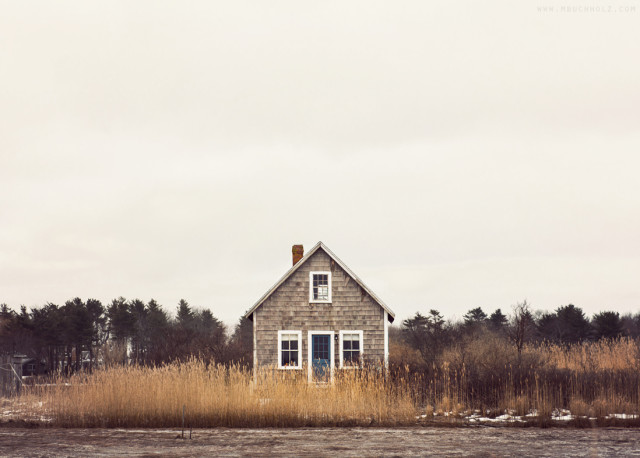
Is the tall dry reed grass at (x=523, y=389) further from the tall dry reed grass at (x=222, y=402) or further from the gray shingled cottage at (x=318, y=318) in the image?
the gray shingled cottage at (x=318, y=318)

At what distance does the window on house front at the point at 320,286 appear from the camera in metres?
25.0

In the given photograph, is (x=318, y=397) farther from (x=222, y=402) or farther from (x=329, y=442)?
(x=329, y=442)

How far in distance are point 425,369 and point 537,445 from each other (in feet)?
23.1

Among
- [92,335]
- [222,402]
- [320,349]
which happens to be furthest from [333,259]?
[92,335]

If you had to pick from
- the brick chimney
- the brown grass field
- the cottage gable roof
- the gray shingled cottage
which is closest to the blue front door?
the gray shingled cottage

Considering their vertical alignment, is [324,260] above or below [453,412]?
above

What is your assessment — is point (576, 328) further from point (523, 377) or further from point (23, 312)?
point (23, 312)

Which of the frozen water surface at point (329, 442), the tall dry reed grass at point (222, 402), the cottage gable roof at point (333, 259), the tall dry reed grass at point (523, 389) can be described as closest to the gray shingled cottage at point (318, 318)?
the cottage gable roof at point (333, 259)

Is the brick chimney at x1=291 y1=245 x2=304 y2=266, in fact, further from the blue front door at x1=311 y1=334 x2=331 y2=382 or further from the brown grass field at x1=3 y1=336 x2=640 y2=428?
the brown grass field at x1=3 y1=336 x2=640 y2=428

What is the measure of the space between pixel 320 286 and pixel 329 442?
12.6 m

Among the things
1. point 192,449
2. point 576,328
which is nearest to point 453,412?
point 192,449

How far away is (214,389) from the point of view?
52.5 ft

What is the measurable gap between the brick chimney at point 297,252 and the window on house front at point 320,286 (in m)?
1.58

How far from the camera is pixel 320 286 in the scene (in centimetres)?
2519
